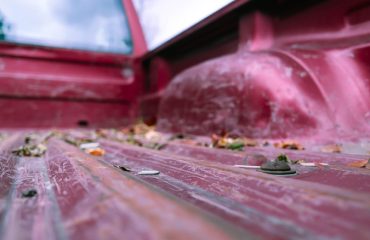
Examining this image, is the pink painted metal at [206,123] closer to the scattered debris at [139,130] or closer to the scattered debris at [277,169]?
the scattered debris at [277,169]

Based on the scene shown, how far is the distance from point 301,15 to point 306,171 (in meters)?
1.56

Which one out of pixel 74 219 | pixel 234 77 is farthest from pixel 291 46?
pixel 74 219

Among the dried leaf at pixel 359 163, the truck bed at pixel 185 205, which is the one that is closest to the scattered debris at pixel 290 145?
the dried leaf at pixel 359 163

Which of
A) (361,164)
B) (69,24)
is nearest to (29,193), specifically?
(361,164)

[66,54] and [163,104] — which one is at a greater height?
[66,54]

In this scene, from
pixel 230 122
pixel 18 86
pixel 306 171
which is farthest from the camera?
pixel 18 86

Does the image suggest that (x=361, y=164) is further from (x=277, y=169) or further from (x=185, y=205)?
(x=185, y=205)

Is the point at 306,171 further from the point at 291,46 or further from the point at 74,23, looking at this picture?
the point at 74,23

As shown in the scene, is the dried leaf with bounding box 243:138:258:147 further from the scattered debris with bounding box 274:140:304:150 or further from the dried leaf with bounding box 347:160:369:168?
the dried leaf with bounding box 347:160:369:168

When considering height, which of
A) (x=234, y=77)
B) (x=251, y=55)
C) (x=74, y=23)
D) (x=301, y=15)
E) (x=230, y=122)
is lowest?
(x=230, y=122)

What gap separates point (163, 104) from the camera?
9.21 feet

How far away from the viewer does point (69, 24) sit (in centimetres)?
421

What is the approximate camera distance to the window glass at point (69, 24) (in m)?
3.82

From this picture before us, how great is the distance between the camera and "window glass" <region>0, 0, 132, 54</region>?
3.82m
